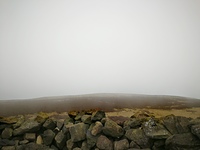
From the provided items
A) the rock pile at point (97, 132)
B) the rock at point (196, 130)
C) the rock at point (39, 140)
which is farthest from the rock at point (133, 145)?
the rock at point (39, 140)

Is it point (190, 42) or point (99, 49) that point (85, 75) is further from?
point (190, 42)

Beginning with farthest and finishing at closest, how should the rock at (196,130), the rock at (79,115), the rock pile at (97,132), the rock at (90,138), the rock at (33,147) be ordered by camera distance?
the rock at (79,115) → the rock at (33,147) → the rock at (90,138) → the rock pile at (97,132) → the rock at (196,130)

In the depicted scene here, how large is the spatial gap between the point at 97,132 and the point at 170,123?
1102 mm

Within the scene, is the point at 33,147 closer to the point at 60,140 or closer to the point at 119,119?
the point at 60,140

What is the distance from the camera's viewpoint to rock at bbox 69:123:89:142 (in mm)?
2719

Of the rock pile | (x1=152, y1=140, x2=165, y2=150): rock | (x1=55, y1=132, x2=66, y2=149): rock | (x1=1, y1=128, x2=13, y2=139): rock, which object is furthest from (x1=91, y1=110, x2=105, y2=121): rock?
(x1=1, y1=128, x2=13, y2=139): rock

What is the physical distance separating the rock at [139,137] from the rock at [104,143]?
288 mm

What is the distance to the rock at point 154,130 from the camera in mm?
2453

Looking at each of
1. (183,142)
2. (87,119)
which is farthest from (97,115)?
(183,142)

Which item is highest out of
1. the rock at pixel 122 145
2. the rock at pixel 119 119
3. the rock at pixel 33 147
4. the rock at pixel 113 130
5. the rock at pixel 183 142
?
the rock at pixel 119 119

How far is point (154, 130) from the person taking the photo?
253cm

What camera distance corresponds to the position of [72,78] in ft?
10.4

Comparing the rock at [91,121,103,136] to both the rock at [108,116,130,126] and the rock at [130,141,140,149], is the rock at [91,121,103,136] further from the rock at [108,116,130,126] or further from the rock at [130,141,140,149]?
the rock at [130,141,140,149]

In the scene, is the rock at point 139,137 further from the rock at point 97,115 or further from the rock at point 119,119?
the rock at point 97,115
